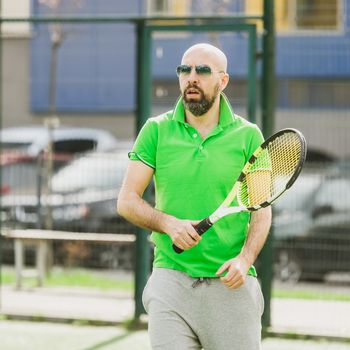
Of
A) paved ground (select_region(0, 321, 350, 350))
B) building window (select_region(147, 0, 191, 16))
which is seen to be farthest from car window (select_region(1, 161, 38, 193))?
building window (select_region(147, 0, 191, 16))

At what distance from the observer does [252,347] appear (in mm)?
4672

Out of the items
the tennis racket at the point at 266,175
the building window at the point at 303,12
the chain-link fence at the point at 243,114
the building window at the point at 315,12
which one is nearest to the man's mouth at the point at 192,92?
the tennis racket at the point at 266,175

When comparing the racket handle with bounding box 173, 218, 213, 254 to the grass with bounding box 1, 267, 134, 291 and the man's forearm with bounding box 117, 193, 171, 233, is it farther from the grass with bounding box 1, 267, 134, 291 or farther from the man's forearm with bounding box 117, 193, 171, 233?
the grass with bounding box 1, 267, 134, 291

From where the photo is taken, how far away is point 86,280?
11.6 m

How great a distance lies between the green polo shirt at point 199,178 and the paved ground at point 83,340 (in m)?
3.91

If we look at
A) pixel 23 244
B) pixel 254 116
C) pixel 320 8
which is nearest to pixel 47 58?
pixel 320 8

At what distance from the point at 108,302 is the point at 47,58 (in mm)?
11019

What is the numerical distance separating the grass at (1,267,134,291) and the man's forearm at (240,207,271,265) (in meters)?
6.61

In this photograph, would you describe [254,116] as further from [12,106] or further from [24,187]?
[12,106]

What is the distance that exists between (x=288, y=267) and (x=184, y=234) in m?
6.52

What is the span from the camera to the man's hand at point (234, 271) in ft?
14.8

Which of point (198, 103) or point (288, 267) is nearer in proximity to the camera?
point (198, 103)

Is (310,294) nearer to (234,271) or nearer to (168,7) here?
(234,271)

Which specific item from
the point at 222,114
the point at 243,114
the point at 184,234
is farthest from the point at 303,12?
the point at 184,234
